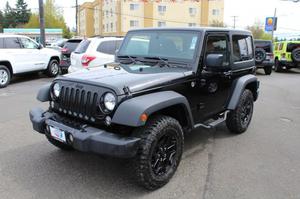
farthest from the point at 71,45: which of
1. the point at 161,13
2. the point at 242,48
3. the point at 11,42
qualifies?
the point at 161,13

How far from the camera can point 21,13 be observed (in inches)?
3634

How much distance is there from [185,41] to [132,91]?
150 centimetres

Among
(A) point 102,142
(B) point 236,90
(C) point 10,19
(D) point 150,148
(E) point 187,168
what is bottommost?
(E) point 187,168

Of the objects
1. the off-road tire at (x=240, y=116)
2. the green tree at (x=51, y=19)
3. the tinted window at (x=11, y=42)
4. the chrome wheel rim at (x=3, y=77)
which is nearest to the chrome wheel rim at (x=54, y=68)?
the tinted window at (x=11, y=42)

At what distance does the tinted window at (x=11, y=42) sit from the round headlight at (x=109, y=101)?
9345mm

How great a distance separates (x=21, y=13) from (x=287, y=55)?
297 ft

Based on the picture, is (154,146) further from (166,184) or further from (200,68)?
(200,68)

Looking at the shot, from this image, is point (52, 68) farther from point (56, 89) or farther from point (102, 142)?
point (102, 142)

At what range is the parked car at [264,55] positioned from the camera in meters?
15.3

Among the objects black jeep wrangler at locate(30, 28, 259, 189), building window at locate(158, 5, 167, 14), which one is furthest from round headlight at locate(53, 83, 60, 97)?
building window at locate(158, 5, 167, 14)

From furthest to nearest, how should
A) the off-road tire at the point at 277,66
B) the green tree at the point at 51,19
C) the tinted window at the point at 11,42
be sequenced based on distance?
1. the green tree at the point at 51,19
2. the off-road tire at the point at 277,66
3. the tinted window at the point at 11,42

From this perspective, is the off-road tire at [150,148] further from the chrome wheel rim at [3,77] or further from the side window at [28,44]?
the side window at [28,44]

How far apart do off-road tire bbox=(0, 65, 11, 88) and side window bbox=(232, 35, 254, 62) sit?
28.5 feet

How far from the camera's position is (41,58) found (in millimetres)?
12656
